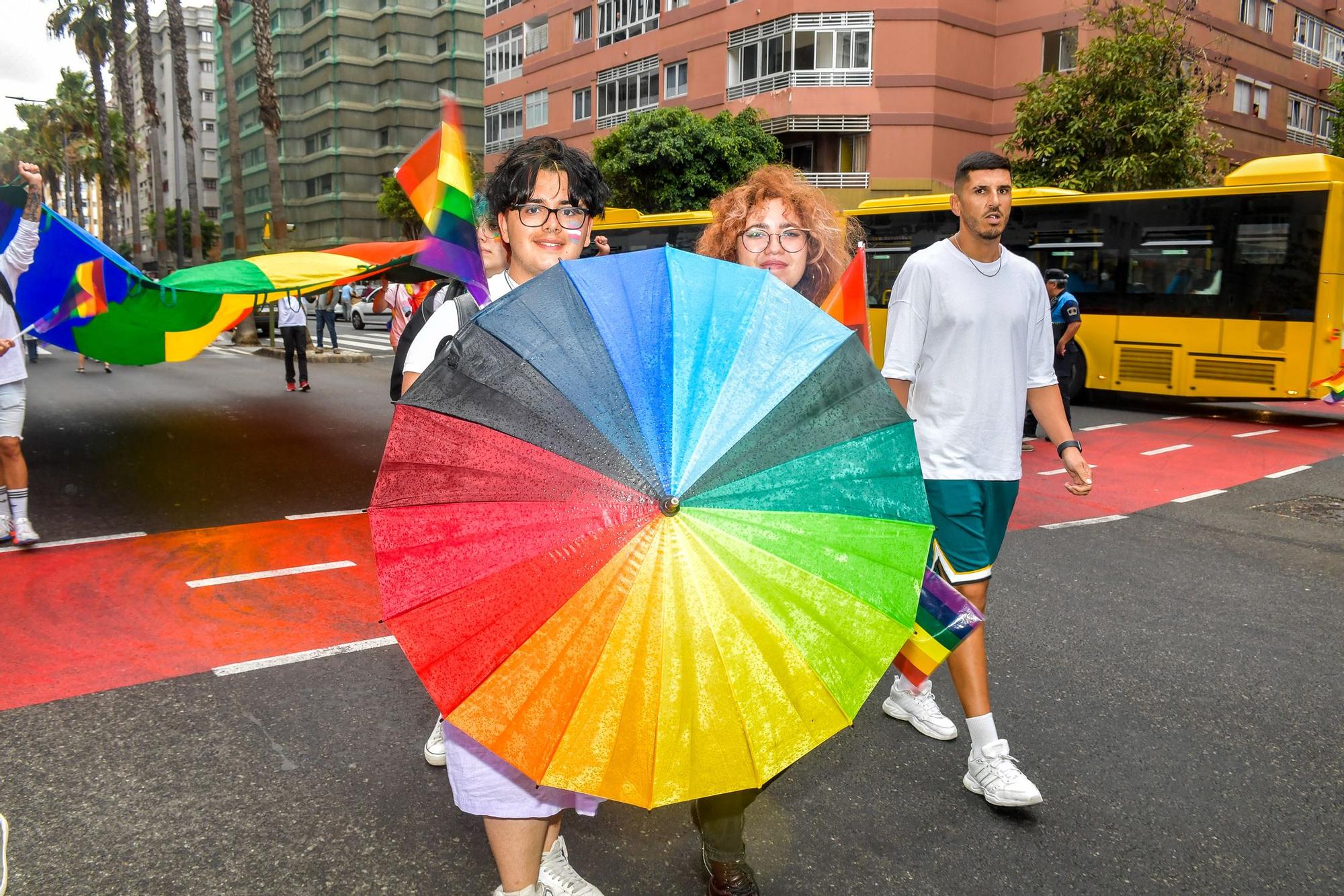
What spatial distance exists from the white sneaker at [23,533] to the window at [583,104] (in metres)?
36.9

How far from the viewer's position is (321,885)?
2.67 meters

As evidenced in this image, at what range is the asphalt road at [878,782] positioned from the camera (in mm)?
2762

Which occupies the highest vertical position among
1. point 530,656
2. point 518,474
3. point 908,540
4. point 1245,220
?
point 1245,220

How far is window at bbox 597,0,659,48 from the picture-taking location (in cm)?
3738

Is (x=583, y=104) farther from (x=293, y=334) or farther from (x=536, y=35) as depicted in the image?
(x=293, y=334)

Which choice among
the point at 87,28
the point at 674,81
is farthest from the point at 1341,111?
the point at 87,28

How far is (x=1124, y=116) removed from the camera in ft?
70.9

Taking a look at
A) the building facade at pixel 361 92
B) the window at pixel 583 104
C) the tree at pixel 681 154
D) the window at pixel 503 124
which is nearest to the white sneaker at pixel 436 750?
the tree at pixel 681 154

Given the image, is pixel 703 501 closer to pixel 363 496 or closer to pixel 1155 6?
pixel 363 496

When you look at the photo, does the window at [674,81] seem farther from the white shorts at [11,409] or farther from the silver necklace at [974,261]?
the silver necklace at [974,261]

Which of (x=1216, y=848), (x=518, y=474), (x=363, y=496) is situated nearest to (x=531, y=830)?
(x=518, y=474)

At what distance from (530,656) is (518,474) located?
29 centimetres

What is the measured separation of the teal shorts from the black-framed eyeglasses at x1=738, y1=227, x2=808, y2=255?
0.93 metres

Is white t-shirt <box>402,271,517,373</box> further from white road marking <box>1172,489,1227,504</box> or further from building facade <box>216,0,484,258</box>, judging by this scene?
building facade <box>216,0,484,258</box>
